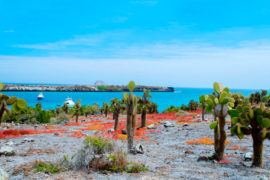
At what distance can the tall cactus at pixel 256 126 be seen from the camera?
8398mm

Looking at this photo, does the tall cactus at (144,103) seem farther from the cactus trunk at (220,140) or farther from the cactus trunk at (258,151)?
the cactus trunk at (258,151)

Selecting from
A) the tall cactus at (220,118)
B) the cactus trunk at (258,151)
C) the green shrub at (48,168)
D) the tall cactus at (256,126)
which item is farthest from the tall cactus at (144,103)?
the green shrub at (48,168)

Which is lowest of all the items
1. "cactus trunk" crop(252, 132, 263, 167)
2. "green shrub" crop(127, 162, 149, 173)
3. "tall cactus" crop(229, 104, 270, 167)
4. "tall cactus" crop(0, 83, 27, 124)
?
"green shrub" crop(127, 162, 149, 173)

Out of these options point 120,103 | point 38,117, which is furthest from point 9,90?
Answer: point 120,103

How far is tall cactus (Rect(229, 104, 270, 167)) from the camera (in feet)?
27.6

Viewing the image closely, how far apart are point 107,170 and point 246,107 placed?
17.9 ft

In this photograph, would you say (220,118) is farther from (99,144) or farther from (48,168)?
(48,168)

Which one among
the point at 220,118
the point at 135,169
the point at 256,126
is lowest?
the point at 135,169

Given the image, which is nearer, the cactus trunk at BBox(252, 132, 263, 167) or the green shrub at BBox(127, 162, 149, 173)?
the green shrub at BBox(127, 162, 149, 173)

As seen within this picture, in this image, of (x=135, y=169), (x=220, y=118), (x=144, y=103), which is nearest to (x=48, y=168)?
(x=135, y=169)

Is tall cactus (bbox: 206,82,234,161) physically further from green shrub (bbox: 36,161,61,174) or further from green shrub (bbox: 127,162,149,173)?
green shrub (bbox: 36,161,61,174)

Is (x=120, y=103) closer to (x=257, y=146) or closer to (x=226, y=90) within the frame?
(x=226, y=90)

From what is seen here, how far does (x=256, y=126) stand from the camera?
28.5 ft

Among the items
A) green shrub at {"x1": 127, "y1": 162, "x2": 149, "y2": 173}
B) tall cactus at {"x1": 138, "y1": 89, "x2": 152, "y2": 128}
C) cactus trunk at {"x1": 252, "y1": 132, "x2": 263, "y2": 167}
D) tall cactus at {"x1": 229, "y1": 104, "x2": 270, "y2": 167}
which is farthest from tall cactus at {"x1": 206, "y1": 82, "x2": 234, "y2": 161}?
tall cactus at {"x1": 138, "y1": 89, "x2": 152, "y2": 128}
